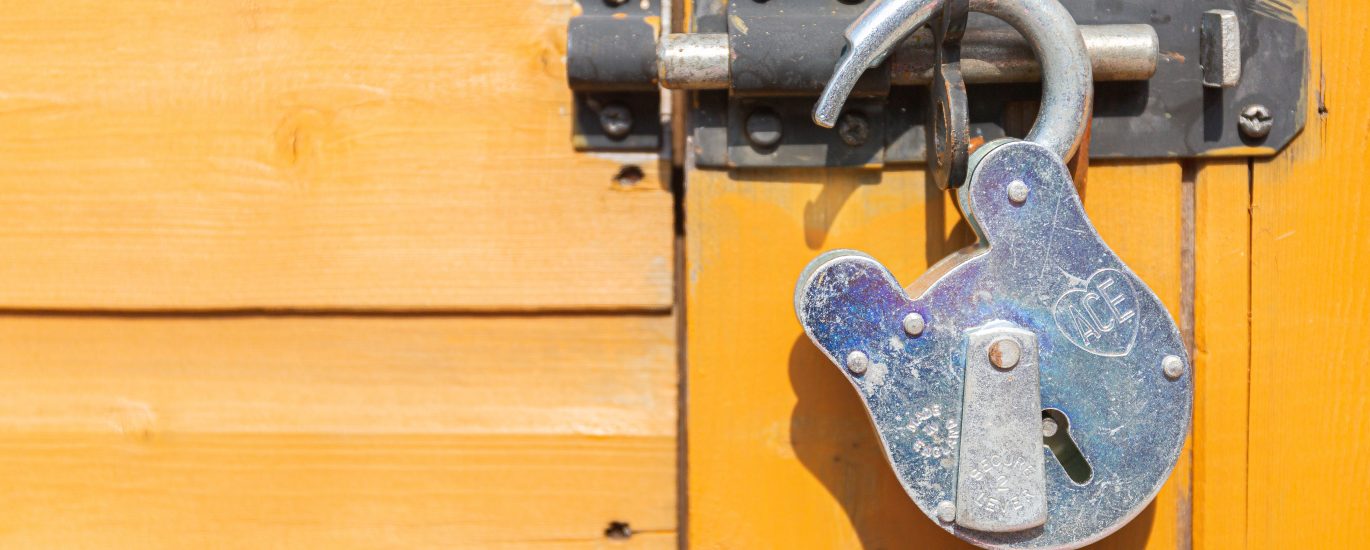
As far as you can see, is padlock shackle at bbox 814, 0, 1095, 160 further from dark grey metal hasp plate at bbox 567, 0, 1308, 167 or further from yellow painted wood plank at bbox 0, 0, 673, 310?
yellow painted wood plank at bbox 0, 0, 673, 310

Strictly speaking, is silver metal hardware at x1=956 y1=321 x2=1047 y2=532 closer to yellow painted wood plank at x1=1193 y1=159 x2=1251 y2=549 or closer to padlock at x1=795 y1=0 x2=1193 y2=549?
padlock at x1=795 y1=0 x2=1193 y2=549

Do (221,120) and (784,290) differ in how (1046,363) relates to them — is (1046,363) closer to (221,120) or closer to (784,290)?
(784,290)

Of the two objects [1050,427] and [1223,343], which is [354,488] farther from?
[1223,343]

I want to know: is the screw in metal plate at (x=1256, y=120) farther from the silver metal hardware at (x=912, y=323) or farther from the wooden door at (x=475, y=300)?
the silver metal hardware at (x=912, y=323)

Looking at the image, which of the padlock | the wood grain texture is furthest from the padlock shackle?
the wood grain texture

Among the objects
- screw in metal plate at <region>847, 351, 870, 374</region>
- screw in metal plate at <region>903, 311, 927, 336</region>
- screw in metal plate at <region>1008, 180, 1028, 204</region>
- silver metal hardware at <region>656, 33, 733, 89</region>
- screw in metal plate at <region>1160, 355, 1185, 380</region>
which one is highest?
silver metal hardware at <region>656, 33, 733, 89</region>

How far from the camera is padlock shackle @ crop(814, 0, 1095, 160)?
408 millimetres

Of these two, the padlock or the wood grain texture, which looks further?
the wood grain texture

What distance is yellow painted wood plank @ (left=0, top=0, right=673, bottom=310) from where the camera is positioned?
1.74 feet

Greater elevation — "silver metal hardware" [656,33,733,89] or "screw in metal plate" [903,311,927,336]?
"silver metal hardware" [656,33,733,89]

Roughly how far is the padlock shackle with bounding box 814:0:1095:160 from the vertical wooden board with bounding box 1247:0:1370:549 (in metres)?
0.16

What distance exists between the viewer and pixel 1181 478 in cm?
51

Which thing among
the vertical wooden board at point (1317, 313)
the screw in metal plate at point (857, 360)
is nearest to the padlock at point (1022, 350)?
the screw in metal plate at point (857, 360)

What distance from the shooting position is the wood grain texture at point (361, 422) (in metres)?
0.55
